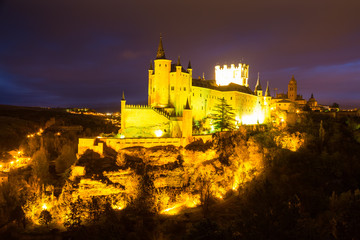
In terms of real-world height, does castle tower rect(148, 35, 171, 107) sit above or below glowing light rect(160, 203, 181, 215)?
above

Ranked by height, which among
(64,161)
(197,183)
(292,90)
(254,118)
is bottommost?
(197,183)

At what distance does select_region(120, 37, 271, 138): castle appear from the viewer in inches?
1747

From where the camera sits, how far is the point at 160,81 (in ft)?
168

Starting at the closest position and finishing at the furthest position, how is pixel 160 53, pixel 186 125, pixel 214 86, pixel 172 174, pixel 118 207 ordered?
pixel 118 207
pixel 172 174
pixel 186 125
pixel 160 53
pixel 214 86

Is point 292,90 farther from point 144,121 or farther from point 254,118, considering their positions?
point 144,121

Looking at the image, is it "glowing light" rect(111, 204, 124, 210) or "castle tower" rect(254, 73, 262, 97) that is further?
"castle tower" rect(254, 73, 262, 97)

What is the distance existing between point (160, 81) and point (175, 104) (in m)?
5.02

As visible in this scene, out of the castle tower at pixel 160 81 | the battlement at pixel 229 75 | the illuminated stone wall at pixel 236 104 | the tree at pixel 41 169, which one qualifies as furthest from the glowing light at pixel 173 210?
the battlement at pixel 229 75

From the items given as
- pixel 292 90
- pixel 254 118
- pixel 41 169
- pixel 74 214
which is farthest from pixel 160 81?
pixel 292 90

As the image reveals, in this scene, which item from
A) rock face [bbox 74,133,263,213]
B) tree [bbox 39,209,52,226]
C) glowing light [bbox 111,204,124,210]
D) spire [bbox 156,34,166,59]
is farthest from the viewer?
spire [bbox 156,34,166,59]

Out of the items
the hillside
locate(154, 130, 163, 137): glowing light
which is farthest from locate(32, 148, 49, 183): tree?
locate(154, 130, 163, 137): glowing light

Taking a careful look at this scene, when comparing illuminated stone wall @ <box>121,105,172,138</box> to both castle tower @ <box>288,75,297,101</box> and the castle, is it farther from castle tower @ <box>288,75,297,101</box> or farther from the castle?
castle tower @ <box>288,75,297,101</box>

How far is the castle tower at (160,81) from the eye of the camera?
5081 cm

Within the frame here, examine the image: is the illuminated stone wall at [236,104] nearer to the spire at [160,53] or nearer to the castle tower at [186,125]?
the spire at [160,53]
